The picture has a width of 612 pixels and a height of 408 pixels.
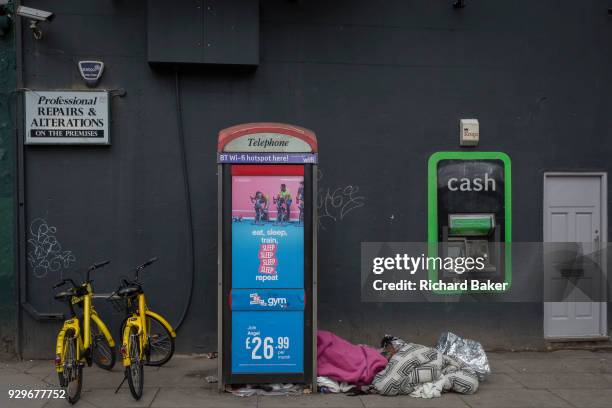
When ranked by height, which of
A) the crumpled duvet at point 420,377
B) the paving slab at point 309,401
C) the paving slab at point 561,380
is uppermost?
the crumpled duvet at point 420,377

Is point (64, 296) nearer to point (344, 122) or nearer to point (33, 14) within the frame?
point (33, 14)

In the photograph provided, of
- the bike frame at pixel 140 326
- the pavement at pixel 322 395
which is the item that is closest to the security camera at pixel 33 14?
the bike frame at pixel 140 326

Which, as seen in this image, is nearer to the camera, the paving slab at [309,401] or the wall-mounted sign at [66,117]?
the paving slab at [309,401]

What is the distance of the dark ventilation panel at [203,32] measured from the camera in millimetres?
7461

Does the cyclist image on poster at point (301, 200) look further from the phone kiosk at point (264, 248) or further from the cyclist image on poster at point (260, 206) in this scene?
the cyclist image on poster at point (260, 206)

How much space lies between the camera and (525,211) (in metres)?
8.15

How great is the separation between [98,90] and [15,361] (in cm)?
336

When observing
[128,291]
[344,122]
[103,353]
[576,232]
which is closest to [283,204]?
[128,291]

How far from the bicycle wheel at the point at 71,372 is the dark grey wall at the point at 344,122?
5.21 ft

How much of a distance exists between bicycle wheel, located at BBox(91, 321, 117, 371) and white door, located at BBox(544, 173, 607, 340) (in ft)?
17.7

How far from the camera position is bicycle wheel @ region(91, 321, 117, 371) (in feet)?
23.1

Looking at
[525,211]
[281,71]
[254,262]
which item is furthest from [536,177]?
[254,262]

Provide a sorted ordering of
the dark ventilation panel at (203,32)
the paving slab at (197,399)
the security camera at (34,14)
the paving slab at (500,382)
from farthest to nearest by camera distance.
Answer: the dark ventilation panel at (203,32), the security camera at (34,14), the paving slab at (500,382), the paving slab at (197,399)

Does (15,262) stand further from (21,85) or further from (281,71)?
(281,71)
